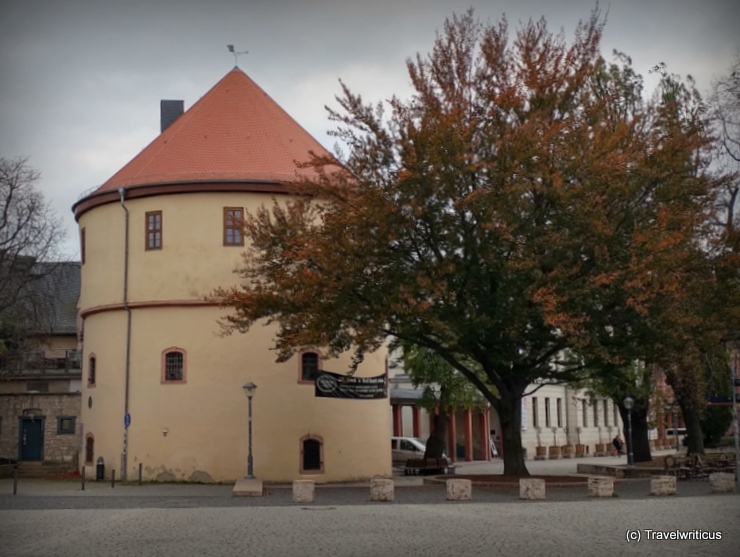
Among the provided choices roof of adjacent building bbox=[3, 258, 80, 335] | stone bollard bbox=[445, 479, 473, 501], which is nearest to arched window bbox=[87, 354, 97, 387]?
roof of adjacent building bbox=[3, 258, 80, 335]

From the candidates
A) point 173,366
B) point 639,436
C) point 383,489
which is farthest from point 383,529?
point 639,436

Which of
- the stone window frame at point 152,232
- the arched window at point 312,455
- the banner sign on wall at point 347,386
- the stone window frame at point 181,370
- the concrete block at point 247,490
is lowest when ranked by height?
the concrete block at point 247,490

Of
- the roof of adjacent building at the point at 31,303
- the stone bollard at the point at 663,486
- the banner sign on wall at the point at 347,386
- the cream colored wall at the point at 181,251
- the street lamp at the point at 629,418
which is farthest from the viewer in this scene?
the roof of adjacent building at the point at 31,303

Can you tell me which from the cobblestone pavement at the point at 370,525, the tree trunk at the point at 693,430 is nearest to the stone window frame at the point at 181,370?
the cobblestone pavement at the point at 370,525

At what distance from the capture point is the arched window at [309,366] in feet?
117

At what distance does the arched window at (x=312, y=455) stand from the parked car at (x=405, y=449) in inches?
471

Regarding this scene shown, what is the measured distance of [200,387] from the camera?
3481 cm

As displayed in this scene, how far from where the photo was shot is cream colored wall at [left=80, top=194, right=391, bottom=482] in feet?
113

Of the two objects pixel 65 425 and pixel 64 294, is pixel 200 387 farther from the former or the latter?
pixel 64 294

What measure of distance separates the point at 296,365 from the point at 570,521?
17445 millimetres

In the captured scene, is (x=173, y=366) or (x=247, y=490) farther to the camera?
(x=173, y=366)

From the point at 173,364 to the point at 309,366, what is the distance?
4.58m

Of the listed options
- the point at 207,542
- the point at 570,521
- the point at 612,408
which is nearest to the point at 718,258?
the point at 570,521

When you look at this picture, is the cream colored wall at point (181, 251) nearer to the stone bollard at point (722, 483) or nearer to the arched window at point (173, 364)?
the arched window at point (173, 364)
